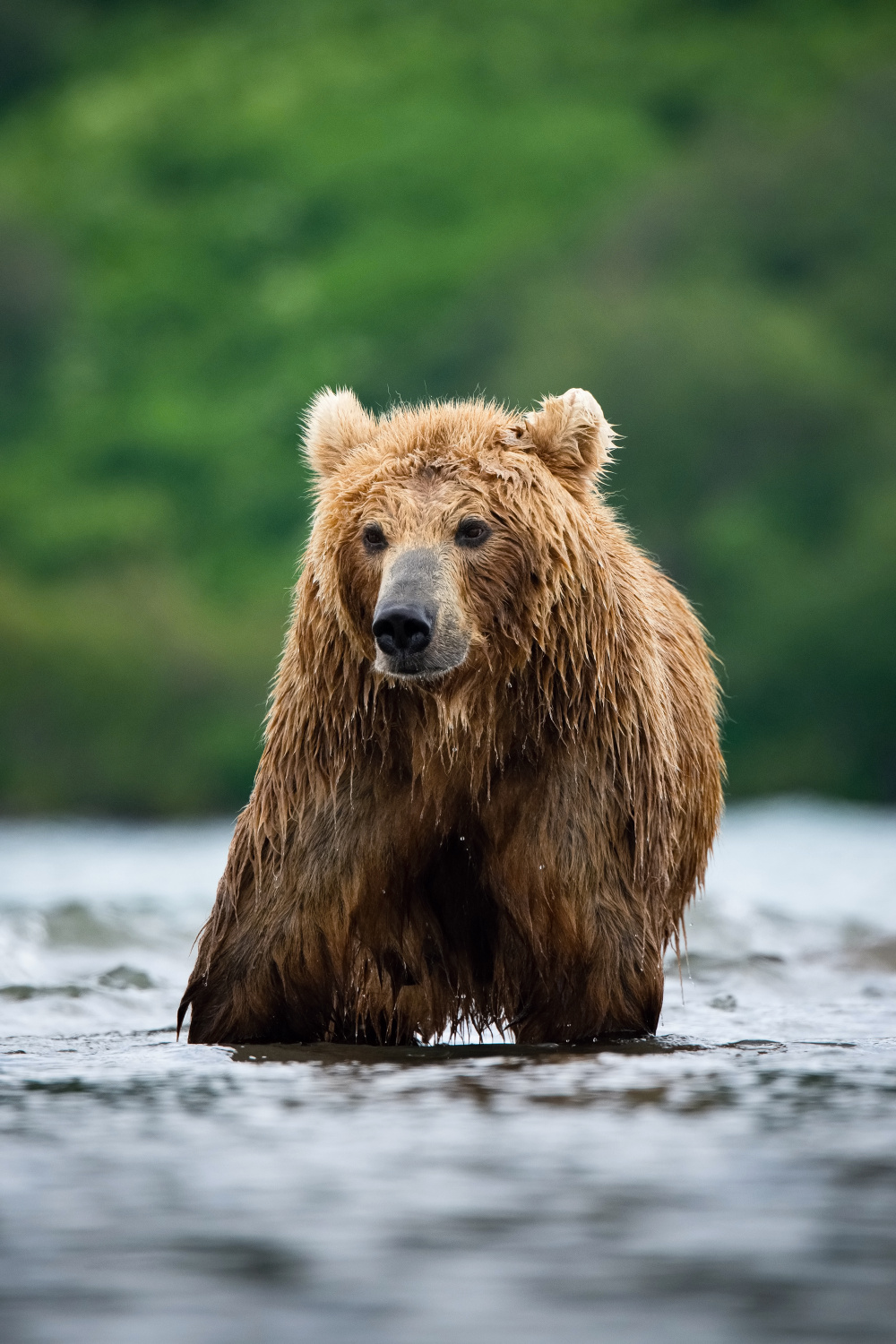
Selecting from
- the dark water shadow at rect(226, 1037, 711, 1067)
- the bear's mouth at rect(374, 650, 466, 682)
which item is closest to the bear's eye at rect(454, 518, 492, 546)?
the bear's mouth at rect(374, 650, 466, 682)

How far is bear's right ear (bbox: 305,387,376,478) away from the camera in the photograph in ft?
19.7

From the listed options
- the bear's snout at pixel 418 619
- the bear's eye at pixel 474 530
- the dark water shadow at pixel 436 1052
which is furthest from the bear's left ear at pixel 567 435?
the dark water shadow at pixel 436 1052

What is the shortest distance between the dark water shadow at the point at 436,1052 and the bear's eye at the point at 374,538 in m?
1.37

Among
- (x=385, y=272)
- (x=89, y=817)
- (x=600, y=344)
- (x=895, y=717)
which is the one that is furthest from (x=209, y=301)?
(x=895, y=717)

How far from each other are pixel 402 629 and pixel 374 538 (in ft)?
1.50

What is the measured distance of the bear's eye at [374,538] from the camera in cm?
546

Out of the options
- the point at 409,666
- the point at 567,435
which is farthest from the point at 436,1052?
the point at 567,435

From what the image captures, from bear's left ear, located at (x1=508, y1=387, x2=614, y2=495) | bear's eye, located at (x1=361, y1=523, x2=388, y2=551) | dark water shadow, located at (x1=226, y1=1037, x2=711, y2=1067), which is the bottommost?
dark water shadow, located at (x1=226, y1=1037, x2=711, y2=1067)

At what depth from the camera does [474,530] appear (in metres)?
5.48

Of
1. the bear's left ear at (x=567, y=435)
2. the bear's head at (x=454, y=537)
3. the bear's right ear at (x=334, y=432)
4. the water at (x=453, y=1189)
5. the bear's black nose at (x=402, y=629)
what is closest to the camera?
the water at (x=453, y=1189)

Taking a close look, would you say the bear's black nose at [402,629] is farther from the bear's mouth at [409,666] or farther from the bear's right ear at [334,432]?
the bear's right ear at [334,432]

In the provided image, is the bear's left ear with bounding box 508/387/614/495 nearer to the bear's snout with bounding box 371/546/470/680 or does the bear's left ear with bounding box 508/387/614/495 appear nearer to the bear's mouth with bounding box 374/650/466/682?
the bear's snout with bounding box 371/546/470/680

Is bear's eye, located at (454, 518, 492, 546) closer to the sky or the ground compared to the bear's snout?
closer to the sky

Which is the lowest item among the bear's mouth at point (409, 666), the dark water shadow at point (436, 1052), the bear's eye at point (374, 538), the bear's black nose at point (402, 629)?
the dark water shadow at point (436, 1052)
